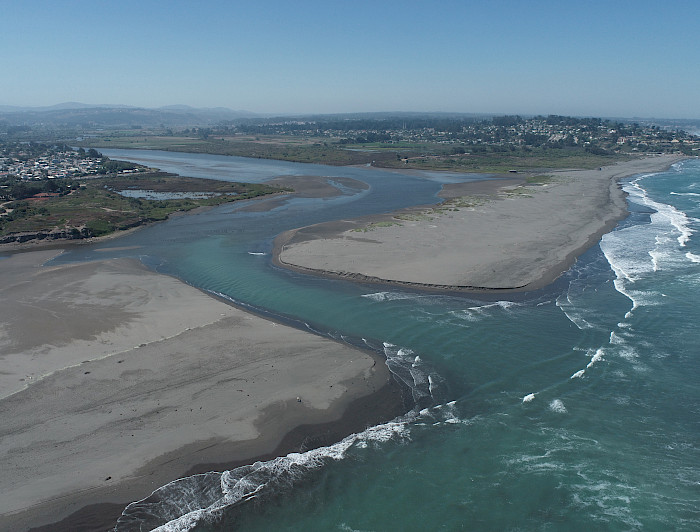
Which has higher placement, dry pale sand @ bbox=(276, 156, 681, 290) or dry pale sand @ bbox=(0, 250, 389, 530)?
dry pale sand @ bbox=(276, 156, 681, 290)

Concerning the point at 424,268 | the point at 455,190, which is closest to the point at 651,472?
the point at 424,268

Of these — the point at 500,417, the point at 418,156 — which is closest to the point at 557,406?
the point at 500,417

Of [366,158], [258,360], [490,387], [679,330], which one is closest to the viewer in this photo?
[490,387]

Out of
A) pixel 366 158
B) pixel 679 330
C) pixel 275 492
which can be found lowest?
pixel 275 492

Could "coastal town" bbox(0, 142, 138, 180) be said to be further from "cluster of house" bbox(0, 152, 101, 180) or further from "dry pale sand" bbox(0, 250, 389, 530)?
"dry pale sand" bbox(0, 250, 389, 530)

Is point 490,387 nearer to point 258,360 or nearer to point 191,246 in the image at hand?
point 258,360

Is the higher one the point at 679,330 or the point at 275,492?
the point at 679,330

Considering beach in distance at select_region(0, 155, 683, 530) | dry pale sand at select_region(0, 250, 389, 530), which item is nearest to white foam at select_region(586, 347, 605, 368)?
beach in distance at select_region(0, 155, 683, 530)
